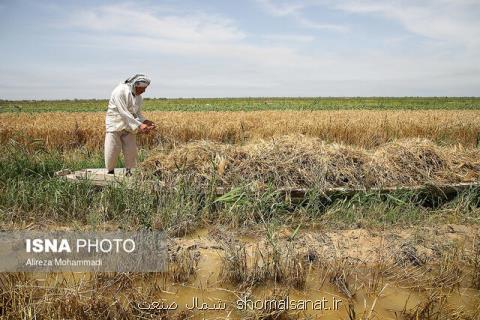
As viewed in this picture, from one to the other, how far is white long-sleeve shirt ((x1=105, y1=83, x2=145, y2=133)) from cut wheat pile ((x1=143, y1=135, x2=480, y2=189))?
599 mm

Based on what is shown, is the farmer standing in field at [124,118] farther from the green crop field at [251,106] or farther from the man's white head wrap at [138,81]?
the green crop field at [251,106]

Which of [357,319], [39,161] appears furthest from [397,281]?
[39,161]

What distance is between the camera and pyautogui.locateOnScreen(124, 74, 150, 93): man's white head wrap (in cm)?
523

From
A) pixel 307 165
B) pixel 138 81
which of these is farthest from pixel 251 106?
pixel 307 165

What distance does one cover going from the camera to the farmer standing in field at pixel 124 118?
5.14 m

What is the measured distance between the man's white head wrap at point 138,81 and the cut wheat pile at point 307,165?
1039 mm

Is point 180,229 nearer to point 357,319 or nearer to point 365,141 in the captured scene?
point 357,319

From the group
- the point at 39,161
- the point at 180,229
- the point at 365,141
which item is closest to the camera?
the point at 180,229

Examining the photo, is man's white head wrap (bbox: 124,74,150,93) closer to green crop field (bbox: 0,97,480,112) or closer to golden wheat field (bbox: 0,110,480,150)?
golden wheat field (bbox: 0,110,480,150)

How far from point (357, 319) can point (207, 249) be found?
1453mm

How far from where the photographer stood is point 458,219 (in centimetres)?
436

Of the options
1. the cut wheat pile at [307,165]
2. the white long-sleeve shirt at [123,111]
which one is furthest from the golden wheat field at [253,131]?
the cut wheat pile at [307,165]

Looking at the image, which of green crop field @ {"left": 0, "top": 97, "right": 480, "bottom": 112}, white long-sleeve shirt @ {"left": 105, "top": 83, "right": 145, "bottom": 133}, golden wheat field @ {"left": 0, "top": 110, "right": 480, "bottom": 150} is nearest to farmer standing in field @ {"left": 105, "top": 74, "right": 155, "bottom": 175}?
white long-sleeve shirt @ {"left": 105, "top": 83, "right": 145, "bottom": 133}

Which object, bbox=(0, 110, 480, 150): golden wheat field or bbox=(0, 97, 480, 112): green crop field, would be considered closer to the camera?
bbox=(0, 110, 480, 150): golden wheat field
